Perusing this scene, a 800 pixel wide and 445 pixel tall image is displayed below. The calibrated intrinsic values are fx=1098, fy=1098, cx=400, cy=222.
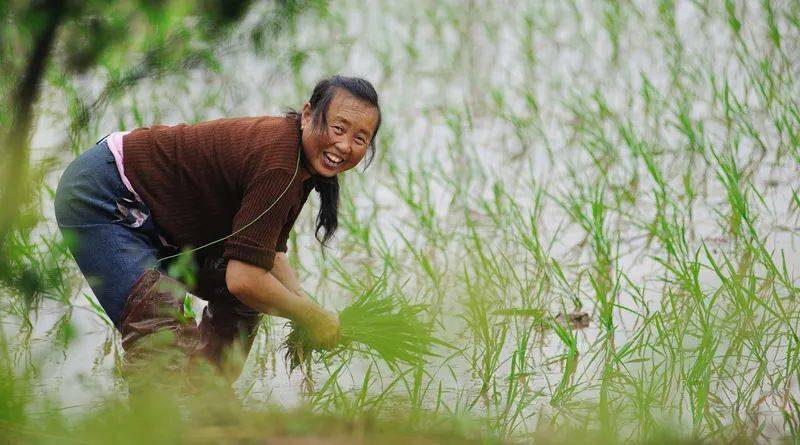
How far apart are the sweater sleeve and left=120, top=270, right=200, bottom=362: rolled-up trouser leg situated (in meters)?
0.19

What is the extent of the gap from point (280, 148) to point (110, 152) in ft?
1.50

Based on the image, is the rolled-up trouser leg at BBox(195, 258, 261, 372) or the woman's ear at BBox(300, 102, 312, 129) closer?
the woman's ear at BBox(300, 102, 312, 129)

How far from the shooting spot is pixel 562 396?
2.92 metres

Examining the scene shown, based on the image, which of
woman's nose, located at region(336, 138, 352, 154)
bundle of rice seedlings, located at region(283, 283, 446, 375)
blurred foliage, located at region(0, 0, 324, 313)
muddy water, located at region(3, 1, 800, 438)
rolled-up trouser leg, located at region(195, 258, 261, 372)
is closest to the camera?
blurred foliage, located at region(0, 0, 324, 313)

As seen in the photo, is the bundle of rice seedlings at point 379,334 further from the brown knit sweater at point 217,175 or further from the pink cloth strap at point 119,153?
the pink cloth strap at point 119,153

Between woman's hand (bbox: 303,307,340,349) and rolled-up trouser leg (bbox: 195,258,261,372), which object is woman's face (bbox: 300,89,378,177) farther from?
rolled-up trouser leg (bbox: 195,258,261,372)

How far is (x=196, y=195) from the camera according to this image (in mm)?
2625

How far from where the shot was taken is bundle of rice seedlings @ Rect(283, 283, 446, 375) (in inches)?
108

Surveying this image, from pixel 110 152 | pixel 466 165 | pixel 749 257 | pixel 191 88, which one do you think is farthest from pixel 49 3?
pixel 191 88

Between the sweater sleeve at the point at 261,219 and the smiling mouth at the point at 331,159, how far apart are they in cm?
14

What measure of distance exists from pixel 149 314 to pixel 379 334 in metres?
0.58

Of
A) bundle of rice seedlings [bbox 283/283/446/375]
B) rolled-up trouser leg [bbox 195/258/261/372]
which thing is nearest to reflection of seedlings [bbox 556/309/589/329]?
bundle of rice seedlings [bbox 283/283/446/375]

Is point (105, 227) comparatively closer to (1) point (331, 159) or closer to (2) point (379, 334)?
(1) point (331, 159)

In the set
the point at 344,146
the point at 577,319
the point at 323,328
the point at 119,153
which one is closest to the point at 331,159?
the point at 344,146
